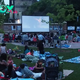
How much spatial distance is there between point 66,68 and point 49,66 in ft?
10.5

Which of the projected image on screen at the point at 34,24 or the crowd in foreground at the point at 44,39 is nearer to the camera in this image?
the crowd in foreground at the point at 44,39

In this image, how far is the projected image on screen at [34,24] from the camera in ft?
100

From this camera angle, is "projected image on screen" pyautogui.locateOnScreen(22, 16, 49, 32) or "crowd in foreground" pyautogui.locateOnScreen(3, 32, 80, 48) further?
"projected image on screen" pyautogui.locateOnScreen(22, 16, 49, 32)

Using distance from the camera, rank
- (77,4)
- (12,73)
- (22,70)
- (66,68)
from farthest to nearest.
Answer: (77,4) < (66,68) < (22,70) < (12,73)

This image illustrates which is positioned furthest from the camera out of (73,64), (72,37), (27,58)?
(72,37)

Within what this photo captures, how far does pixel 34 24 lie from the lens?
102 feet

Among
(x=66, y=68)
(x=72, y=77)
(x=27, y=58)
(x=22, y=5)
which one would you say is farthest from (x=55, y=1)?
(x=22, y=5)

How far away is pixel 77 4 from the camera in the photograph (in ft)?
159

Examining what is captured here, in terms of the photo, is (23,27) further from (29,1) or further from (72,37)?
(29,1)

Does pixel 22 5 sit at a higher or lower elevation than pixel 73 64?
higher

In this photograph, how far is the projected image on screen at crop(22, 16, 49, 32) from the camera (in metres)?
30.5

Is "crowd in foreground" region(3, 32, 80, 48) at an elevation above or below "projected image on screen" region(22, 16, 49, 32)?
below

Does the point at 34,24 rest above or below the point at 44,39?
above

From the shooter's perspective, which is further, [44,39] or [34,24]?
[34,24]
